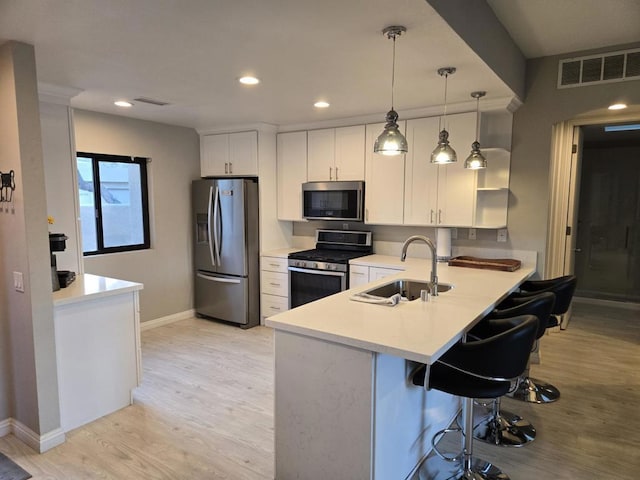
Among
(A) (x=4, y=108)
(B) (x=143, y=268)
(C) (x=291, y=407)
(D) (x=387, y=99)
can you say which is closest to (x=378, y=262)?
(D) (x=387, y=99)

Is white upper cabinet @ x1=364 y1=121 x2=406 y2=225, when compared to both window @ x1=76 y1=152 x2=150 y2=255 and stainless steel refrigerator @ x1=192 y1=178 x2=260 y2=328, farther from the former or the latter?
window @ x1=76 y1=152 x2=150 y2=255

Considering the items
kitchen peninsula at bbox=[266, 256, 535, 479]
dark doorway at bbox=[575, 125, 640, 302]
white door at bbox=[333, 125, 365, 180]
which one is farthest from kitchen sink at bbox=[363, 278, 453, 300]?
dark doorway at bbox=[575, 125, 640, 302]

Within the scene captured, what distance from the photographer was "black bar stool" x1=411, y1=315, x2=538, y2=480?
1.85 meters

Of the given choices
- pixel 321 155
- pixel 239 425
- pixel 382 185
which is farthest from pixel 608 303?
pixel 239 425

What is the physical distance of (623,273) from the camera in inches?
229

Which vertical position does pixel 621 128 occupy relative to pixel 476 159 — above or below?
above

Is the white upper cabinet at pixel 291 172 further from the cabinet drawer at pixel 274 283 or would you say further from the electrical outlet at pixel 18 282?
the electrical outlet at pixel 18 282

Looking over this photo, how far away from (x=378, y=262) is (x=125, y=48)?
2.77 meters

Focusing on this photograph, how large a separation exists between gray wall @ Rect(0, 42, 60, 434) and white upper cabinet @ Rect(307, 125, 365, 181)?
2.85 m

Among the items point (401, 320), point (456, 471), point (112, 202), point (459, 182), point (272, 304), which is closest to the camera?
point (401, 320)

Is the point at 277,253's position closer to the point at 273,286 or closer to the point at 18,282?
the point at 273,286

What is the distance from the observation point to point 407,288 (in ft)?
10.1

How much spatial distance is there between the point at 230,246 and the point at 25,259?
249 cm

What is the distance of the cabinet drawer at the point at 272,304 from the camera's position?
4691 mm
